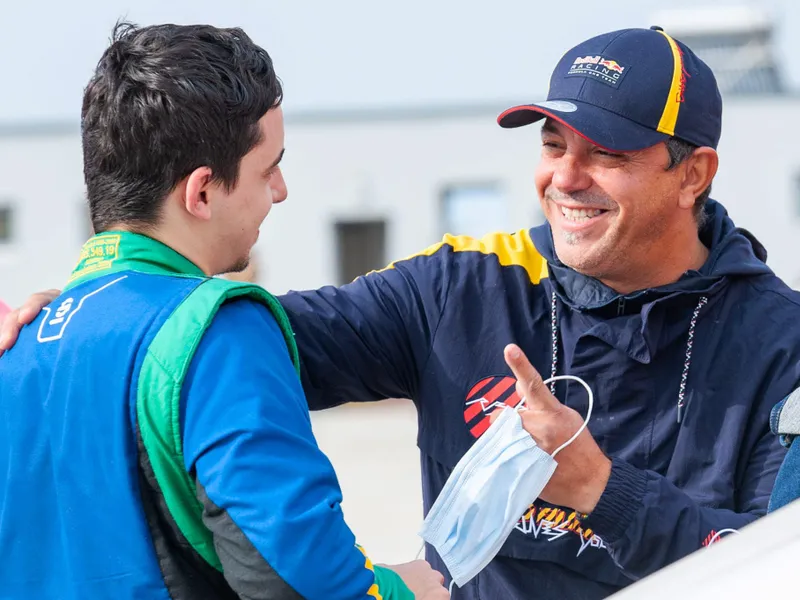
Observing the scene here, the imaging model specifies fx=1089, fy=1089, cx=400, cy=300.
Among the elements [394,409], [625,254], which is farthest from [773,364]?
[394,409]

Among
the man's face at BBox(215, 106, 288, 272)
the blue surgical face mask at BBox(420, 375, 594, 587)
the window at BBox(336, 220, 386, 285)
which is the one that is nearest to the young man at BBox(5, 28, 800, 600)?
the blue surgical face mask at BBox(420, 375, 594, 587)

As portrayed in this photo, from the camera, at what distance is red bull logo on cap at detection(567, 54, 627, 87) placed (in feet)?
8.86

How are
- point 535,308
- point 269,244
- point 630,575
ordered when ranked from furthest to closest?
point 269,244, point 535,308, point 630,575

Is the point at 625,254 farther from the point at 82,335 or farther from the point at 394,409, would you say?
the point at 394,409

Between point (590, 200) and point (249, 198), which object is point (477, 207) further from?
point (249, 198)

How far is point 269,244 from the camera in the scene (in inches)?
904

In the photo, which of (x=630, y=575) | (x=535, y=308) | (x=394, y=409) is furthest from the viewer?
(x=394, y=409)

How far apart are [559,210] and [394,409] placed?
1840 cm

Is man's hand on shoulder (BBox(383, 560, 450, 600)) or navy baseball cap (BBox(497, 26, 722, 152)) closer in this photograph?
man's hand on shoulder (BBox(383, 560, 450, 600))

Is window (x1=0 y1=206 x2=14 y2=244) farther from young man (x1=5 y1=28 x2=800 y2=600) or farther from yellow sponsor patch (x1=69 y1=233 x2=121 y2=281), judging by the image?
yellow sponsor patch (x1=69 y1=233 x2=121 y2=281)

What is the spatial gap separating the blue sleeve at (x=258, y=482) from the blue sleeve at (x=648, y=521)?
764 millimetres

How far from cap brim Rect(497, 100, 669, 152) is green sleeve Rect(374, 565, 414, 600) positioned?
127cm

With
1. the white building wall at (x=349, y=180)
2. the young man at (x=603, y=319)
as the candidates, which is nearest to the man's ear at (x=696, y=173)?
the young man at (x=603, y=319)

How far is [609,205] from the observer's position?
271 cm
